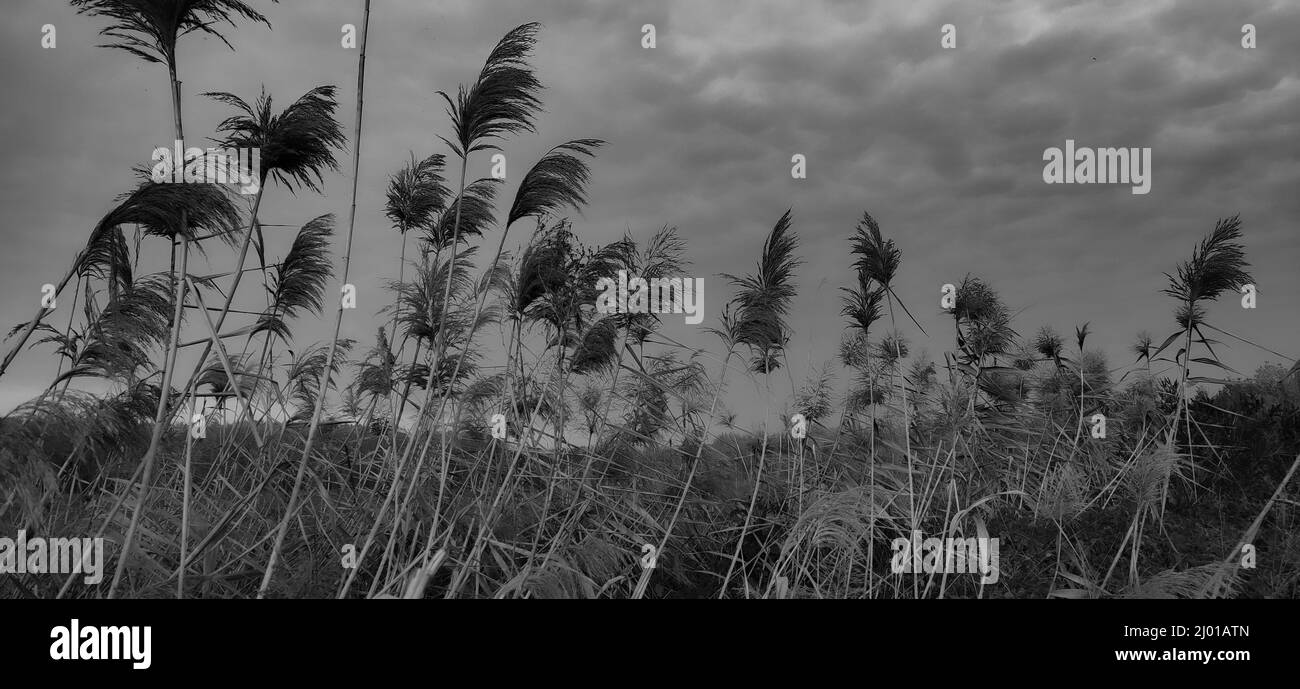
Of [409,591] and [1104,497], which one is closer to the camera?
[409,591]

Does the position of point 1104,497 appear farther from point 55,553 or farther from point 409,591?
point 55,553

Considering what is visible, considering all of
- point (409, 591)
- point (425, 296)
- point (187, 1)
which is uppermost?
point (187, 1)

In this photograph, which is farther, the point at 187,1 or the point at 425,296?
the point at 425,296

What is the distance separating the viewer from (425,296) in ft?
27.3

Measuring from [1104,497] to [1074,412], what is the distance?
7.79 ft

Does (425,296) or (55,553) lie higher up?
(425,296)

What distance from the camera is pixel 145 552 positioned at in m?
5.48
